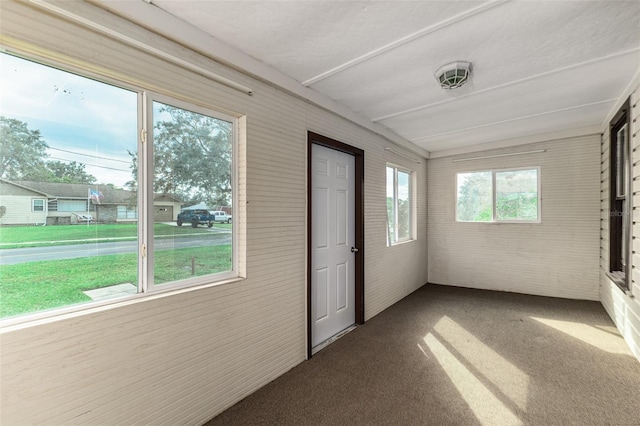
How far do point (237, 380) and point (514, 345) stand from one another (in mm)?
2804

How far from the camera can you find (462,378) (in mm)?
2363

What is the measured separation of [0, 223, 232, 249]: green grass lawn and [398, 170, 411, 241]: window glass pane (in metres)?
3.77

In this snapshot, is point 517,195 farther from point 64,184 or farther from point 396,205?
point 64,184

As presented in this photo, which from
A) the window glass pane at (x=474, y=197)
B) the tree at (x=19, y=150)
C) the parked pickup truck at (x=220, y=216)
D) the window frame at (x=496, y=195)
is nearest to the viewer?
the tree at (x=19, y=150)

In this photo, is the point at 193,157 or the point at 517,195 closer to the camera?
the point at 193,157

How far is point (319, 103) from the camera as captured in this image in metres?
2.81

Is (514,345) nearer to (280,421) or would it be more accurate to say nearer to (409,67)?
(280,421)

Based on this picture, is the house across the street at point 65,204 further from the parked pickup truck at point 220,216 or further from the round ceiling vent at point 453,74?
the round ceiling vent at point 453,74

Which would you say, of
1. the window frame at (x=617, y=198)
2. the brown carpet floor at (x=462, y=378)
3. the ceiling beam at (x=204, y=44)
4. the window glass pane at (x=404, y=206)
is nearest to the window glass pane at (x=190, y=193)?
the ceiling beam at (x=204, y=44)

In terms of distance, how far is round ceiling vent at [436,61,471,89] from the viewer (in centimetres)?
224

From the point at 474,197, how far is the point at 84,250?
557 cm

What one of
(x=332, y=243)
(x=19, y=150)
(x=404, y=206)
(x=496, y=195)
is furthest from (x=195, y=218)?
(x=496, y=195)

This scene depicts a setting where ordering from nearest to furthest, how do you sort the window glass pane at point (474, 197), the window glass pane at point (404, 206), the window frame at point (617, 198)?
the window frame at point (617, 198)
the window glass pane at point (404, 206)
the window glass pane at point (474, 197)

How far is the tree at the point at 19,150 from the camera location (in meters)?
1.28
